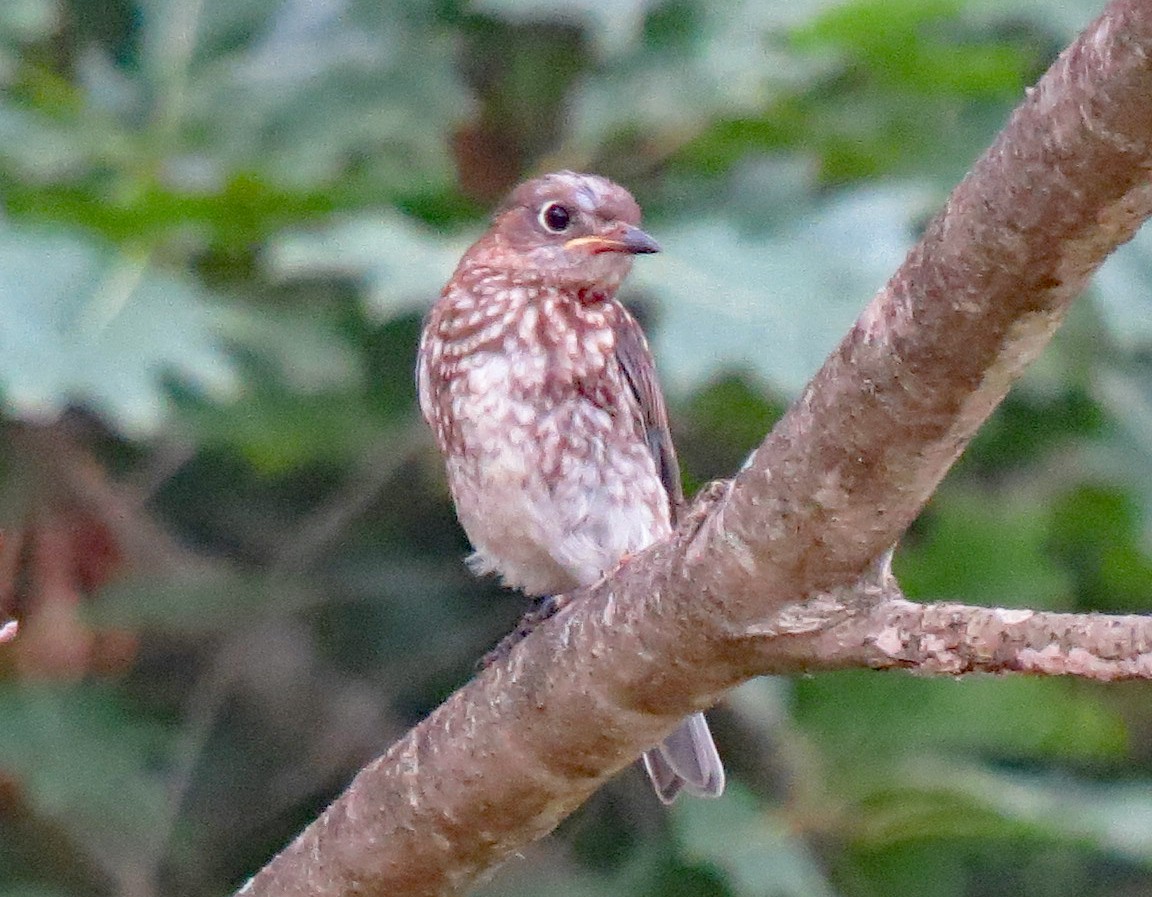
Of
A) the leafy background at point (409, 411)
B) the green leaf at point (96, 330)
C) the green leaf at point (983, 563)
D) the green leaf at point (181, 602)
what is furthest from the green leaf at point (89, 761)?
the green leaf at point (983, 563)

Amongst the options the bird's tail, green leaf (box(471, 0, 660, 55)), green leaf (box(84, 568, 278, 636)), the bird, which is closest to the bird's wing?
the bird

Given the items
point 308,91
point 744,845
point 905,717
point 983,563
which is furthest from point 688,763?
point 308,91

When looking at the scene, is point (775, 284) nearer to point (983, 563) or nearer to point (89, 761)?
point (983, 563)

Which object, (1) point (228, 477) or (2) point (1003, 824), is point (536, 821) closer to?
(2) point (1003, 824)

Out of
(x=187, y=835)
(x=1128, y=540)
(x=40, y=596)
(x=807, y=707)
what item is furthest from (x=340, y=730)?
(x=1128, y=540)

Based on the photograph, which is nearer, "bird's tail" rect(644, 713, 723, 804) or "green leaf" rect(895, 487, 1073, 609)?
"bird's tail" rect(644, 713, 723, 804)

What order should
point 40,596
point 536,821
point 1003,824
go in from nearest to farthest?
1. point 536,821
2. point 1003,824
3. point 40,596

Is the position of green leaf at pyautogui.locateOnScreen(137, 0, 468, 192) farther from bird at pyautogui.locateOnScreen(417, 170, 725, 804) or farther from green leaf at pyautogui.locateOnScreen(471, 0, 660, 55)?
bird at pyautogui.locateOnScreen(417, 170, 725, 804)

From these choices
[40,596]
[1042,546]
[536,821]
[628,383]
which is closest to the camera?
[536,821]
